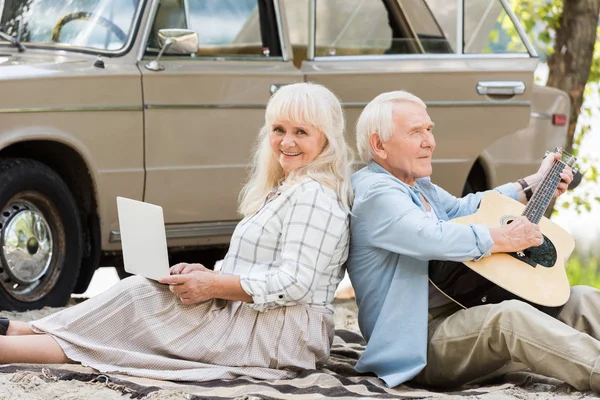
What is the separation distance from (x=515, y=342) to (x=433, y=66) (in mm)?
3248

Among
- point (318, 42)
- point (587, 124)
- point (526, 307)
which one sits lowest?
point (587, 124)

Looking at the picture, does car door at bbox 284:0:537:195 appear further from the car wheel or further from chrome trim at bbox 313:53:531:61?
the car wheel

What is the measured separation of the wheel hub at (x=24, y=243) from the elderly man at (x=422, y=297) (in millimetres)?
2056

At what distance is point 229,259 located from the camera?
177 inches

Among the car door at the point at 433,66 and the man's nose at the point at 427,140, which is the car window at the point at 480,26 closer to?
the car door at the point at 433,66

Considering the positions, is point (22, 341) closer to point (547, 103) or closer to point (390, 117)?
point (390, 117)

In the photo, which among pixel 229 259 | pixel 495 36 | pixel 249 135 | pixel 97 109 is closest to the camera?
pixel 229 259

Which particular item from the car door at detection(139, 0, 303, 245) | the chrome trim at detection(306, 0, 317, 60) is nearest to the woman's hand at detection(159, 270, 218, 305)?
the car door at detection(139, 0, 303, 245)

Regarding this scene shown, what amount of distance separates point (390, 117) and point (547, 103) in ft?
11.4

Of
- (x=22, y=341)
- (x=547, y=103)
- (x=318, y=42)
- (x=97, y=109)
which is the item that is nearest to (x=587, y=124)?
(x=547, y=103)

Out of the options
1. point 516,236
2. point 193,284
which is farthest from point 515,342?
point 193,284

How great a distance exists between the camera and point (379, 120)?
15.0 ft

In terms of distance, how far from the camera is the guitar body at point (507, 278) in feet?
14.4

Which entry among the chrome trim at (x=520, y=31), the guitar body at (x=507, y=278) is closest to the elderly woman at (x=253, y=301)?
the guitar body at (x=507, y=278)
